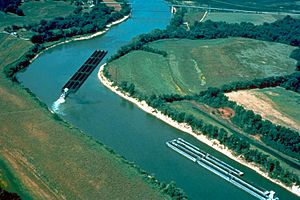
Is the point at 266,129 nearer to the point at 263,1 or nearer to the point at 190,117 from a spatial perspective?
the point at 190,117

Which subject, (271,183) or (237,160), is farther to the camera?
(237,160)

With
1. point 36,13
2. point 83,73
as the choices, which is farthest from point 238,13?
point 83,73

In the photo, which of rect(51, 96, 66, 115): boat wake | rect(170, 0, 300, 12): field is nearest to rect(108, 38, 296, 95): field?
rect(51, 96, 66, 115): boat wake

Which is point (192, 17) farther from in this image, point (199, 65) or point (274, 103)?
point (274, 103)

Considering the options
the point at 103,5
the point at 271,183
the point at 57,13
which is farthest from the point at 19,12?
the point at 271,183

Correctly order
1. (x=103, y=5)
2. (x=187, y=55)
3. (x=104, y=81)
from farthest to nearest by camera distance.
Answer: (x=103, y=5), (x=187, y=55), (x=104, y=81)

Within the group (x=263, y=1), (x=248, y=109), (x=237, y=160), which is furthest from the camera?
(x=263, y=1)
